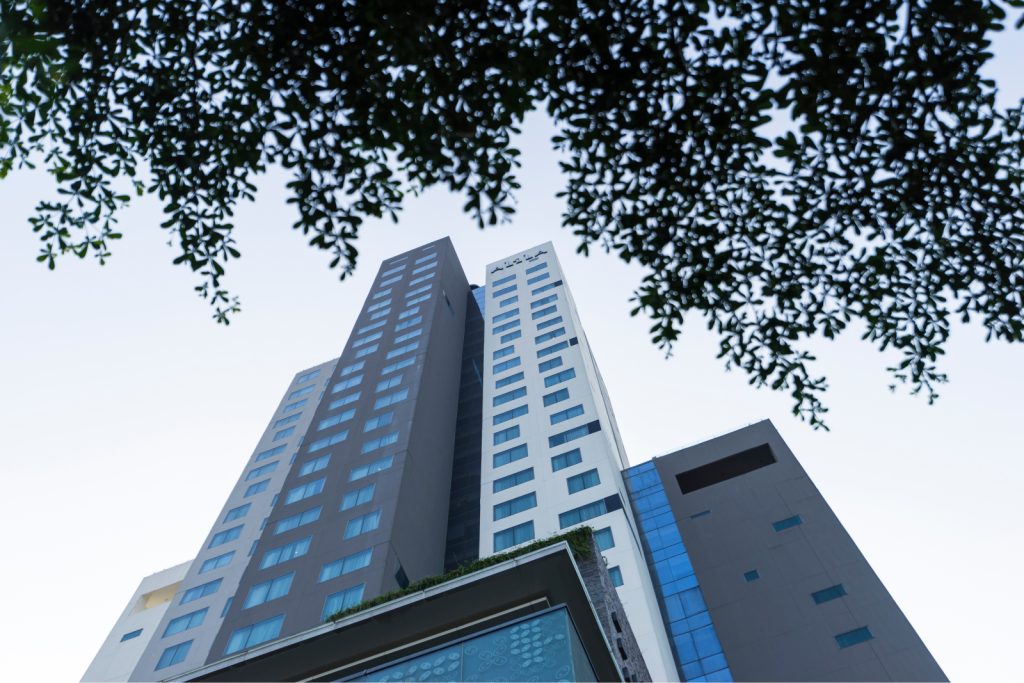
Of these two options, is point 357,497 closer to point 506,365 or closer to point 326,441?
point 326,441

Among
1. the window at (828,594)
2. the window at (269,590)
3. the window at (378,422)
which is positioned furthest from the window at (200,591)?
the window at (828,594)

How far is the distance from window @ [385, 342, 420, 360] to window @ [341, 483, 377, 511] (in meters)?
19.7

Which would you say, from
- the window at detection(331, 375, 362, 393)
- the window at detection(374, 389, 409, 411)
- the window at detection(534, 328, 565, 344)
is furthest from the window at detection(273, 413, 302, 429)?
the window at detection(534, 328, 565, 344)

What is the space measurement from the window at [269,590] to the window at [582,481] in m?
19.9

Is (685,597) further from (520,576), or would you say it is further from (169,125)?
(169,125)

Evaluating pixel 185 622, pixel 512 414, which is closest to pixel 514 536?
pixel 512 414

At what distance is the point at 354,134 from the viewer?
9.42 m

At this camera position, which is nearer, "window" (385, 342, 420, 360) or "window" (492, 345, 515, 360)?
"window" (385, 342, 420, 360)

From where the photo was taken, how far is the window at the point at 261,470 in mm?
68188

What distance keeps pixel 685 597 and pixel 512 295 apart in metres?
44.2

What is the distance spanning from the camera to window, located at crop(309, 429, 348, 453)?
191ft

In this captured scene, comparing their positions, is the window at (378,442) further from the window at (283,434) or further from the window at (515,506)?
the window at (283,434)

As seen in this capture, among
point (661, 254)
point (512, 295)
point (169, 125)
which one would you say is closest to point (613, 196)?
point (661, 254)

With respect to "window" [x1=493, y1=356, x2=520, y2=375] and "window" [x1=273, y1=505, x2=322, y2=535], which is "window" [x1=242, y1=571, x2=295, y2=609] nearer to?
"window" [x1=273, y1=505, x2=322, y2=535]
